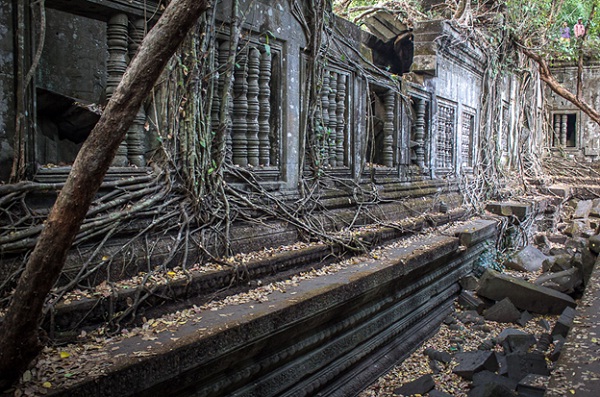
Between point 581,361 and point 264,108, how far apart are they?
106 inches

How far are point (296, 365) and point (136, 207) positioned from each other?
1.41 metres

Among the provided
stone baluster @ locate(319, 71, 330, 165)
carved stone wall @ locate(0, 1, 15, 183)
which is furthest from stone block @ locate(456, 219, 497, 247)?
carved stone wall @ locate(0, 1, 15, 183)

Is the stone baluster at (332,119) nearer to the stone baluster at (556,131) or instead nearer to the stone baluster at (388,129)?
the stone baluster at (388,129)

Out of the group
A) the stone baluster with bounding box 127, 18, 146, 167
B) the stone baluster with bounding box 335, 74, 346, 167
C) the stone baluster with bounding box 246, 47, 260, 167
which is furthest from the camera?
the stone baluster with bounding box 335, 74, 346, 167

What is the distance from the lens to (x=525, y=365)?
3.70 m

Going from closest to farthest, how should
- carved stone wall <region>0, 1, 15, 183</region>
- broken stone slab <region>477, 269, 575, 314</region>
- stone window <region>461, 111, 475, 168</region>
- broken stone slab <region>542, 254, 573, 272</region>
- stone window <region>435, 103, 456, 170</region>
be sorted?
carved stone wall <region>0, 1, 15, 183</region>
broken stone slab <region>477, 269, 575, 314</region>
broken stone slab <region>542, 254, 573, 272</region>
stone window <region>435, 103, 456, 170</region>
stone window <region>461, 111, 475, 168</region>

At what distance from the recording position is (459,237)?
606cm

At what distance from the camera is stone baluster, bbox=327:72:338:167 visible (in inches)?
185

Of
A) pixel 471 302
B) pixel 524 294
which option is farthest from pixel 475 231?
pixel 524 294

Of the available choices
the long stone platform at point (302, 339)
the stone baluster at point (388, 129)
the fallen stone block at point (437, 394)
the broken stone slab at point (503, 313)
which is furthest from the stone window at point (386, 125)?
the fallen stone block at point (437, 394)

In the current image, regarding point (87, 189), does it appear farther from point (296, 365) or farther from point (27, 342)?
point (296, 365)

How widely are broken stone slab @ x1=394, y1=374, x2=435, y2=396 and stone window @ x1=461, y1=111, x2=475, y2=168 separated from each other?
18.2ft

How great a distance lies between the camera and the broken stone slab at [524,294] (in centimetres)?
518

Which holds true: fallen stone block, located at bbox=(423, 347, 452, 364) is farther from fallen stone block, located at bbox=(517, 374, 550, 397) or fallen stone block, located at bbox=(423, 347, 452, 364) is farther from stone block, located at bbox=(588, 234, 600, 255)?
stone block, located at bbox=(588, 234, 600, 255)
